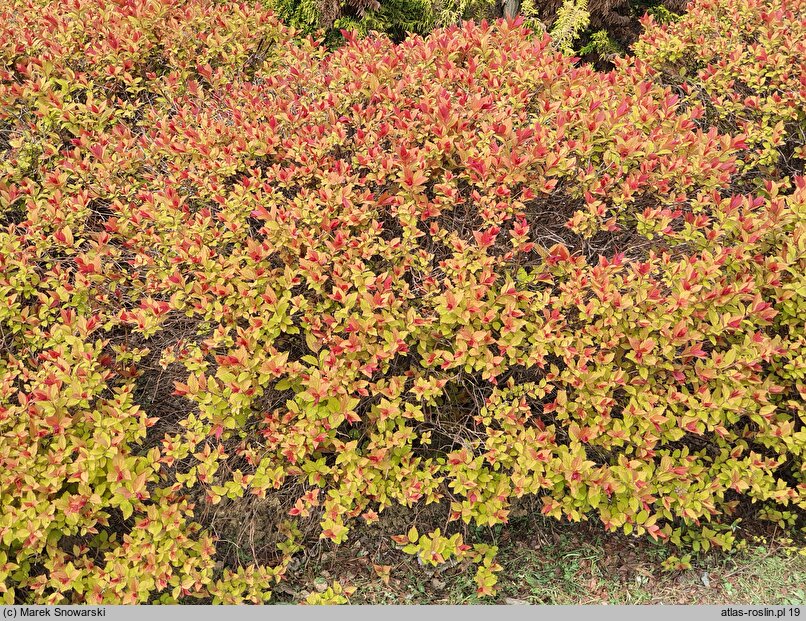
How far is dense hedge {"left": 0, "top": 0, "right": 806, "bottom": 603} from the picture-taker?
227 cm

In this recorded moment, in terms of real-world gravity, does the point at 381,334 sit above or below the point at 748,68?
below

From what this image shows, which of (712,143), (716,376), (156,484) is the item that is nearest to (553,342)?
(716,376)

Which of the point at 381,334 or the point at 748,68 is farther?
the point at 748,68

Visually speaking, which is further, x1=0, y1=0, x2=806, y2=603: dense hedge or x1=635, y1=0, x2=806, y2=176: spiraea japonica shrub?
x1=635, y1=0, x2=806, y2=176: spiraea japonica shrub

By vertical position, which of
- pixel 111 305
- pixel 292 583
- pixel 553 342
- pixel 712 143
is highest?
pixel 712 143

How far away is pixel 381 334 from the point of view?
2.34 meters

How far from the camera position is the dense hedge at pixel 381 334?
227cm

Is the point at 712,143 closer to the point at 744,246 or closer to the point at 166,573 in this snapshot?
the point at 744,246

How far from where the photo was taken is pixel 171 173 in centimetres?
278

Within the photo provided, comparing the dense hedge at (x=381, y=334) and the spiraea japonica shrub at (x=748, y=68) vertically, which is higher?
the spiraea japonica shrub at (x=748, y=68)

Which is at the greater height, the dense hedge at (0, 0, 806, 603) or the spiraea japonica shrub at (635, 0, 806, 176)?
the spiraea japonica shrub at (635, 0, 806, 176)

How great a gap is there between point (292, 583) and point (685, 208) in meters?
2.35

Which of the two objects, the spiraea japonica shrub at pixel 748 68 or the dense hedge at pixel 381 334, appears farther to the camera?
the spiraea japonica shrub at pixel 748 68

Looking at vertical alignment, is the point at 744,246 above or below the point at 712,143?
below
